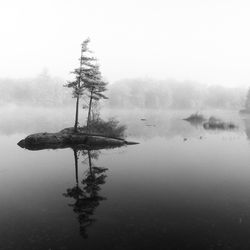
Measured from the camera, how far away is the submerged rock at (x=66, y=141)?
37.8 meters

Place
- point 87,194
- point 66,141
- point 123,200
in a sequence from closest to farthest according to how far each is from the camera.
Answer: point 123,200, point 87,194, point 66,141

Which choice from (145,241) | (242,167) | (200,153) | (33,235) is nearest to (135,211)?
(145,241)

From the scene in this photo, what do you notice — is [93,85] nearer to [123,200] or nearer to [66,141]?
[66,141]

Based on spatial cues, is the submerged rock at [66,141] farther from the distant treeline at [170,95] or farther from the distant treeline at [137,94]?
the distant treeline at [170,95]

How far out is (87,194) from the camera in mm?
20078

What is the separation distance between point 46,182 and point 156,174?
31.1 feet

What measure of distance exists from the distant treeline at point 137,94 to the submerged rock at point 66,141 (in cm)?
9673

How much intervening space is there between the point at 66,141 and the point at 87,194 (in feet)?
65.5

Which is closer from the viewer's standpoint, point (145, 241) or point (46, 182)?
point (145, 241)

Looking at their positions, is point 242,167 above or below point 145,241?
above

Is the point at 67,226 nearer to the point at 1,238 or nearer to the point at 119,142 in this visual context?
the point at 1,238

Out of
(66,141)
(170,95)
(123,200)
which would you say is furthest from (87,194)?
(170,95)

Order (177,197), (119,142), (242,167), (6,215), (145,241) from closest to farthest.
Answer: (145,241), (6,215), (177,197), (242,167), (119,142)

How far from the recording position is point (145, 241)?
14.0m
